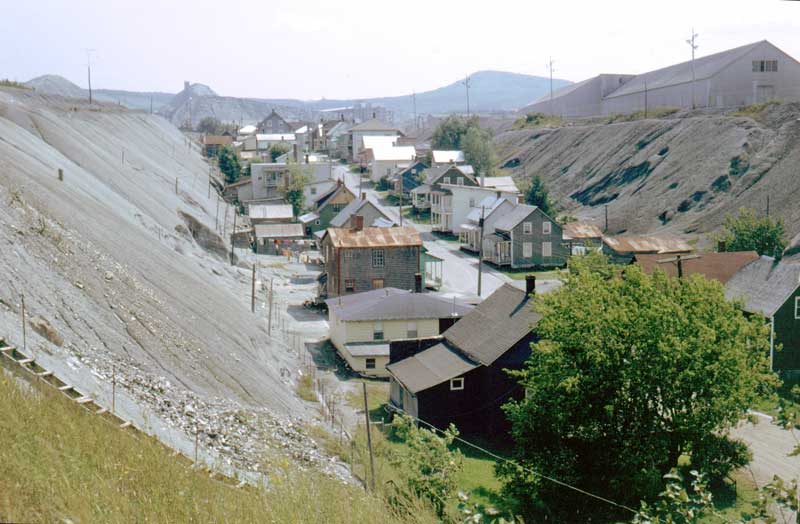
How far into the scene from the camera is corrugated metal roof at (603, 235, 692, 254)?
1972 inches

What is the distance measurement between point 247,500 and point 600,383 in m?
13.7

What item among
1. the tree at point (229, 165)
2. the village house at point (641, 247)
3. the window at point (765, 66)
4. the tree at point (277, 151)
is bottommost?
the village house at point (641, 247)

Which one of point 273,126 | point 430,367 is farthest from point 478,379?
point 273,126

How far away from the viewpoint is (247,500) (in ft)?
29.6

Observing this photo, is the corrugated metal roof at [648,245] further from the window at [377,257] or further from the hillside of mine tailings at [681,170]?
the window at [377,257]

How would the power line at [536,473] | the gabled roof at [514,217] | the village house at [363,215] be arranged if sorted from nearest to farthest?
the power line at [536,473]
the gabled roof at [514,217]
the village house at [363,215]

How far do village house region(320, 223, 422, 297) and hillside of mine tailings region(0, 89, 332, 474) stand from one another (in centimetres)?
617

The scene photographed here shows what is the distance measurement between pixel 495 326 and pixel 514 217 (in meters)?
30.1

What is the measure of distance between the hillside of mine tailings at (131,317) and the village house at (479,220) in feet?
81.0

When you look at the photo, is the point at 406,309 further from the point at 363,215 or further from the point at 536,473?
the point at 363,215

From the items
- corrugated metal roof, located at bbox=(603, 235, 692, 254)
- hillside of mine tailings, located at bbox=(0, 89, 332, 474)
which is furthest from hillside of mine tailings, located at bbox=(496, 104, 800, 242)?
hillside of mine tailings, located at bbox=(0, 89, 332, 474)

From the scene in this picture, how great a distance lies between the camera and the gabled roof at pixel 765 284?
29641 millimetres

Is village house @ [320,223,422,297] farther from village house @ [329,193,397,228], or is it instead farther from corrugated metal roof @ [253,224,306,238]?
corrugated metal roof @ [253,224,306,238]

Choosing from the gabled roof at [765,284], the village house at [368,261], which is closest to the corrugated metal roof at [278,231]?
the village house at [368,261]
